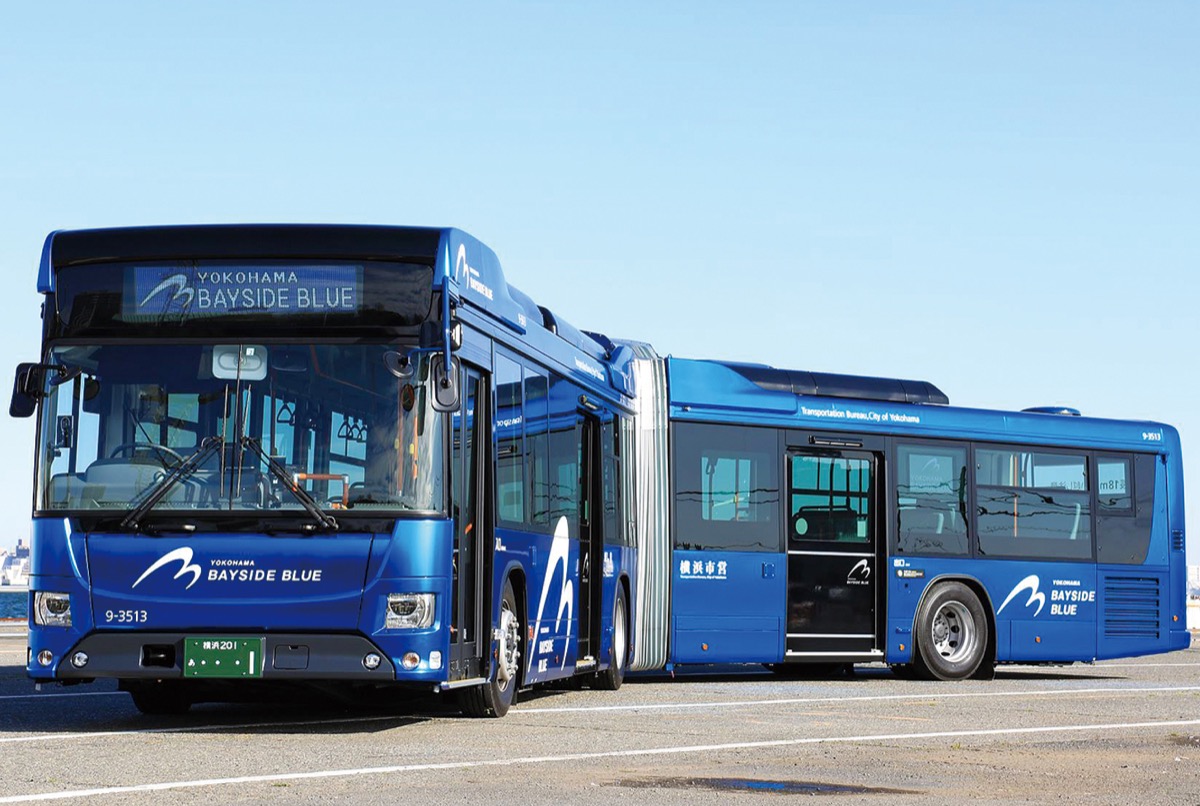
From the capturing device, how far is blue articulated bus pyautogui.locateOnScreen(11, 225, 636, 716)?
12102 mm

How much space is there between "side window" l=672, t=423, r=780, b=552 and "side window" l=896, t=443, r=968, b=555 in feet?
5.45

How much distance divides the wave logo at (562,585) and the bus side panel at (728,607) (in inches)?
161

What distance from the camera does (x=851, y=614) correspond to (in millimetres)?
21359

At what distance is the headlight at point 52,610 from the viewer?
12.2m

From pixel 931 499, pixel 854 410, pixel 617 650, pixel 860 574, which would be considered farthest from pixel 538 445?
pixel 931 499

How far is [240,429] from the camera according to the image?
1223cm

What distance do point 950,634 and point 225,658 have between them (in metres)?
11.9

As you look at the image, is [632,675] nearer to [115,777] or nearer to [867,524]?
[867,524]

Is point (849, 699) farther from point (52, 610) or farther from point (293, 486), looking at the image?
point (52, 610)

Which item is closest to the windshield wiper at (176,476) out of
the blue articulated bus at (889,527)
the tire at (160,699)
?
the tire at (160,699)

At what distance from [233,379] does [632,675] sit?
11369mm

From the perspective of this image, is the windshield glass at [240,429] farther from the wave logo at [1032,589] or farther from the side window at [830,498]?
the wave logo at [1032,589]

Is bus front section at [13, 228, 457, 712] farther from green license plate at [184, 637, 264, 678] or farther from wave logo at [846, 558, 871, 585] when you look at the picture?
wave logo at [846, 558, 871, 585]

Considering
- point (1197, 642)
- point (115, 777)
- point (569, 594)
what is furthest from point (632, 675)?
point (1197, 642)
